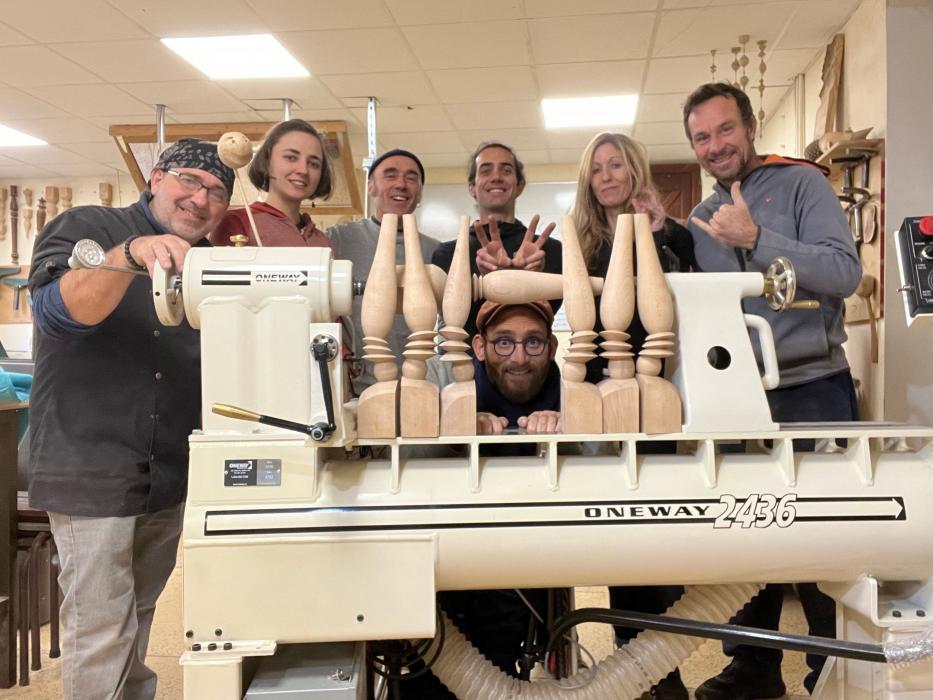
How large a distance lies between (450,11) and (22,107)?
11.4 ft

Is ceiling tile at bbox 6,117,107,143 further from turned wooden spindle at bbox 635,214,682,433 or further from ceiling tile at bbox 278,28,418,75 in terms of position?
turned wooden spindle at bbox 635,214,682,433

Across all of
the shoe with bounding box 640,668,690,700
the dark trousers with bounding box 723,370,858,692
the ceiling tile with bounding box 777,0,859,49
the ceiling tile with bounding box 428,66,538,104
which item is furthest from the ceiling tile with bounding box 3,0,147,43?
the shoe with bounding box 640,668,690,700

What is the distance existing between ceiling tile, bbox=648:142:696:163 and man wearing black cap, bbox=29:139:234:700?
492cm

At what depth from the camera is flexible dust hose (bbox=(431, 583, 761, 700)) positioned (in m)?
1.41

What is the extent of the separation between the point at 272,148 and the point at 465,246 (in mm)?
1064

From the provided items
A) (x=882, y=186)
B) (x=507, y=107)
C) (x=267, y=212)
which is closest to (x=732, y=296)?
(x=267, y=212)

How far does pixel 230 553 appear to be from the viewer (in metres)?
1.16

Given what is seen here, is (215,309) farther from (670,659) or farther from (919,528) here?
(919,528)

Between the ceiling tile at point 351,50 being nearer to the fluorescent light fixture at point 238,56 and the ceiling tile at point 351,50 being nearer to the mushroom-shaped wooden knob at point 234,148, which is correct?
the fluorescent light fixture at point 238,56

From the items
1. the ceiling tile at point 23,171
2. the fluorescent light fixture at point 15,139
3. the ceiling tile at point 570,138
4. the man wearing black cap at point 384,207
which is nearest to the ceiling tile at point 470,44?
the ceiling tile at point 570,138

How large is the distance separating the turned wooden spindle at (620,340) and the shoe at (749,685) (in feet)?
4.78

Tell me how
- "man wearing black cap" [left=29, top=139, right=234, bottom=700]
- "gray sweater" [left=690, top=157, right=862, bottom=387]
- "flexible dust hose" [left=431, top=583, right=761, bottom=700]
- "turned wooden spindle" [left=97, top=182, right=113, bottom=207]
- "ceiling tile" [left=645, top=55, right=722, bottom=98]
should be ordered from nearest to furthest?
"flexible dust hose" [left=431, top=583, right=761, bottom=700] < "man wearing black cap" [left=29, top=139, right=234, bottom=700] < "gray sweater" [left=690, top=157, right=862, bottom=387] < "ceiling tile" [left=645, top=55, right=722, bottom=98] < "turned wooden spindle" [left=97, top=182, right=113, bottom=207]

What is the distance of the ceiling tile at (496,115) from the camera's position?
4.93 m

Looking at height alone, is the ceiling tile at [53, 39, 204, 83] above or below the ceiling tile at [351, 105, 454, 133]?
above
